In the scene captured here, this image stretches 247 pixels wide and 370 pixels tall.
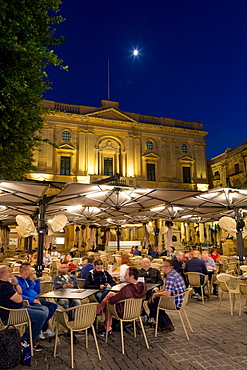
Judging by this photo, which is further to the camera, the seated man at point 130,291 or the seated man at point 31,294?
the seated man at point 31,294

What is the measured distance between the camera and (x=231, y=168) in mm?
41031

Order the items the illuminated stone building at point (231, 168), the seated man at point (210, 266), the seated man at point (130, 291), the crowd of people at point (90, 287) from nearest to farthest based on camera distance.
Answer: the crowd of people at point (90, 287)
the seated man at point (130, 291)
the seated man at point (210, 266)
the illuminated stone building at point (231, 168)

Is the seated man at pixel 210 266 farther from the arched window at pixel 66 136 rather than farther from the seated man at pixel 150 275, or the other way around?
the arched window at pixel 66 136

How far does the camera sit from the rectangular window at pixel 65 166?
32219mm

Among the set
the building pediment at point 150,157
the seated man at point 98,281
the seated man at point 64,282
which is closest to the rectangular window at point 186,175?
the building pediment at point 150,157

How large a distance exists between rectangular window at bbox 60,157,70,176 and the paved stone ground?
27.5 metres

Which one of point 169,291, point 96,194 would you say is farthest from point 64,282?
point 96,194

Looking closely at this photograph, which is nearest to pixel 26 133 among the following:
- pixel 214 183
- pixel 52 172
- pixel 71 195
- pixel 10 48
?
pixel 71 195

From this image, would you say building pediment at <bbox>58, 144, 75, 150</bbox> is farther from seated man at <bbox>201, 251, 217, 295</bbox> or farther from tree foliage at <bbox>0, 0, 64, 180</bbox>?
seated man at <bbox>201, 251, 217, 295</bbox>

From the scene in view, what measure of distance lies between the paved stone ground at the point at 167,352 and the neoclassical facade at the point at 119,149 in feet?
88.0

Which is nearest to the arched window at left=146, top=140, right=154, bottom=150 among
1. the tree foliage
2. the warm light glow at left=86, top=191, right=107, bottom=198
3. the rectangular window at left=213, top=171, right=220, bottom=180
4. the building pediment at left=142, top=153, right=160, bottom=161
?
the building pediment at left=142, top=153, right=160, bottom=161

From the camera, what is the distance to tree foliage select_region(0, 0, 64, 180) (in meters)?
7.18

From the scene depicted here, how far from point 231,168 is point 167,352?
1559 inches

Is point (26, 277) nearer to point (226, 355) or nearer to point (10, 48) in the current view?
point (226, 355)
